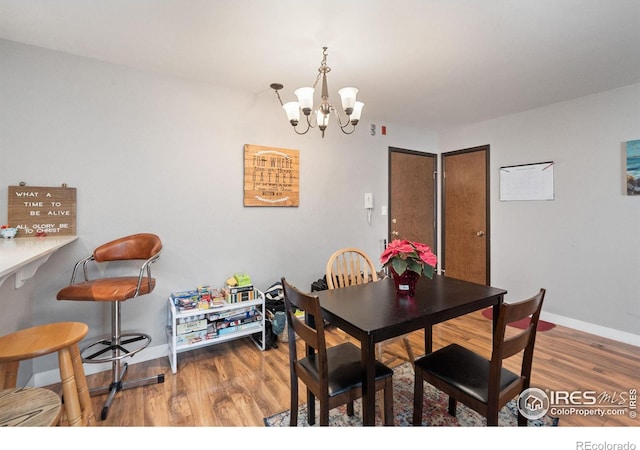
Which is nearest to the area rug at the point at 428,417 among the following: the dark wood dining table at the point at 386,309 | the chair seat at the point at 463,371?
the dark wood dining table at the point at 386,309

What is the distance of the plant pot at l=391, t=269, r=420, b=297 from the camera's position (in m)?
1.74

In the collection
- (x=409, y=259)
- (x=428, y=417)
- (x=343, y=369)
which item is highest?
(x=409, y=259)

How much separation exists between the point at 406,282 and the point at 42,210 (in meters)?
2.43

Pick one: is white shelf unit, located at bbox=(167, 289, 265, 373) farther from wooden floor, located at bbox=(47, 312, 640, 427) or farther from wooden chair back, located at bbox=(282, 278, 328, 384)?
wooden chair back, located at bbox=(282, 278, 328, 384)

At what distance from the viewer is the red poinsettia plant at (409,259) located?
1701 mm

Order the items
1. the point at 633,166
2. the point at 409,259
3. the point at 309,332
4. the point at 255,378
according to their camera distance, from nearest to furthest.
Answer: the point at 309,332
the point at 409,259
the point at 255,378
the point at 633,166

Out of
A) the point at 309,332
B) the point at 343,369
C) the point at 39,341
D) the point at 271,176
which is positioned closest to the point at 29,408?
the point at 39,341

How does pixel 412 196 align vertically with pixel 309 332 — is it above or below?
above

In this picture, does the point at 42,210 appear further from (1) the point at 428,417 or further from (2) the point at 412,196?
(2) the point at 412,196

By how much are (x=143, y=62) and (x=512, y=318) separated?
2.83 meters

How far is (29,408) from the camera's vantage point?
3.00ft

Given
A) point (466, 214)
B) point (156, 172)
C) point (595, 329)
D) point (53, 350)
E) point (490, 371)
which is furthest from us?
point (466, 214)

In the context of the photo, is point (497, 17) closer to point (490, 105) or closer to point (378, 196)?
point (490, 105)

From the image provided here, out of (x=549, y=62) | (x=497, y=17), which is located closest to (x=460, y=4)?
(x=497, y=17)
